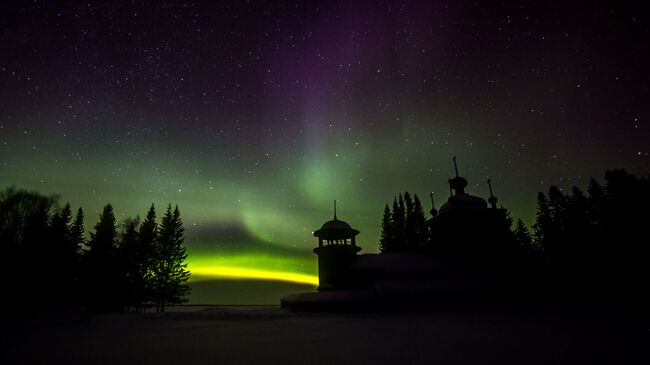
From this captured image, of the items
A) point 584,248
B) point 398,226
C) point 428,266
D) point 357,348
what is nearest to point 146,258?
point 428,266

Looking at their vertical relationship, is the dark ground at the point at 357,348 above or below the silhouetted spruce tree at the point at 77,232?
below

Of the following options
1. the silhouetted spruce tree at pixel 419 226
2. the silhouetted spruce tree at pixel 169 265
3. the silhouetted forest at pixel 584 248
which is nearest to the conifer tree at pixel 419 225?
the silhouetted spruce tree at pixel 419 226

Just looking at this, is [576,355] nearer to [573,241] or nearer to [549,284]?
[549,284]

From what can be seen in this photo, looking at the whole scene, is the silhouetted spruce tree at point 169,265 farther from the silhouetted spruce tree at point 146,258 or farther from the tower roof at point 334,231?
the tower roof at point 334,231

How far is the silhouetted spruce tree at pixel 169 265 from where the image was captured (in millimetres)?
39188

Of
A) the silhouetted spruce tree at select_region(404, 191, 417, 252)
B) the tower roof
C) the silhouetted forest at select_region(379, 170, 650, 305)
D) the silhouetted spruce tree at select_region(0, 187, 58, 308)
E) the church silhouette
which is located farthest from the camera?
the silhouetted spruce tree at select_region(404, 191, 417, 252)

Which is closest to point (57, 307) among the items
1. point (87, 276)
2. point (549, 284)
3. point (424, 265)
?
point (87, 276)

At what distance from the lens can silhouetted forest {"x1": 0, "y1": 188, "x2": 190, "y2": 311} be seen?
30.0 metres

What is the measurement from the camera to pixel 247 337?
9453 mm

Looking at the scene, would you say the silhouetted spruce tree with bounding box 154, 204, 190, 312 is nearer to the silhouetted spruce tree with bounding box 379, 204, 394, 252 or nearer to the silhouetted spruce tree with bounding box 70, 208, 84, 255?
the silhouetted spruce tree with bounding box 70, 208, 84, 255

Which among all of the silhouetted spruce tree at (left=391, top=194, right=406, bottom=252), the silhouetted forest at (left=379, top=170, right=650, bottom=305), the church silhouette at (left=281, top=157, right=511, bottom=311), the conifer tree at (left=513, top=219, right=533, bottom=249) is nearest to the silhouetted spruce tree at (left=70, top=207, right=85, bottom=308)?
the church silhouette at (left=281, top=157, right=511, bottom=311)

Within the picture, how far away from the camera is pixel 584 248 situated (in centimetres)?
3438

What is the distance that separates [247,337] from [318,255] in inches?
927

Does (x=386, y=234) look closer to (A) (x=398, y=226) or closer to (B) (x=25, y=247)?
(A) (x=398, y=226)
